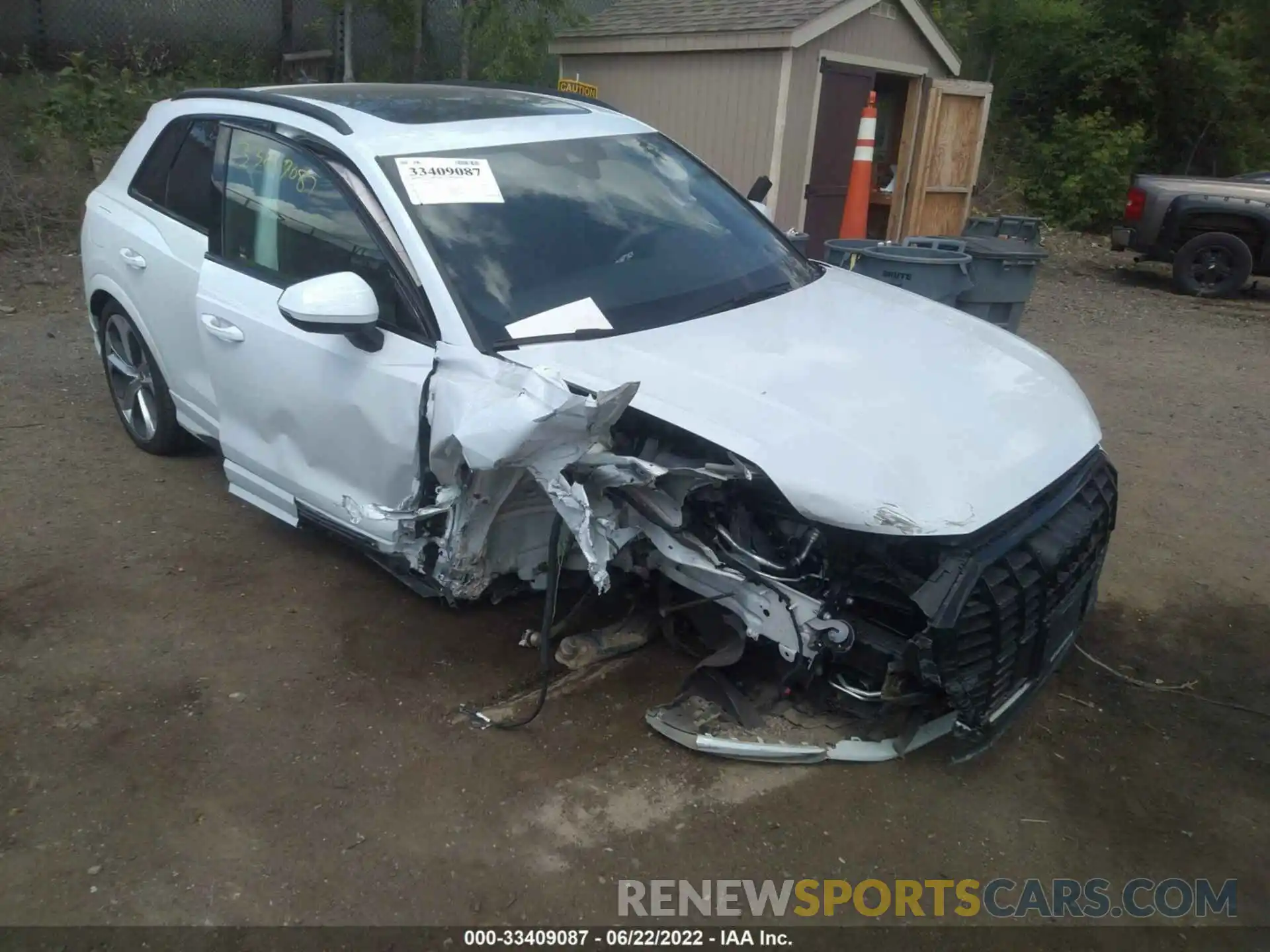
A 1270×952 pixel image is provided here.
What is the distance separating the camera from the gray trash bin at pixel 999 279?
5.89m

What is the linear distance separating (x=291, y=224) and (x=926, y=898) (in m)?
3.08

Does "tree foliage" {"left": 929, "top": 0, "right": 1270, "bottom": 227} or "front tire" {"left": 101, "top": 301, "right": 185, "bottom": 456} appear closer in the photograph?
"front tire" {"left": 101, "top": 301, "right": 185, "bottom": 456}

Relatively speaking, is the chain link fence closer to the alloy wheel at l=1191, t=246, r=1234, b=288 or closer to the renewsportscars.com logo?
the alloy wheel at l=1191, t=246, r=1234, b=288

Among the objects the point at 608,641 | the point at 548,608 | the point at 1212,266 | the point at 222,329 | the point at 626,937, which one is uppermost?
the point at 222,329

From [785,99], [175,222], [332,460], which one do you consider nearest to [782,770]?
[332,460]

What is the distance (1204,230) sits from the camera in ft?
37.0

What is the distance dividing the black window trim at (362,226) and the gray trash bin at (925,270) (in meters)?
2.85

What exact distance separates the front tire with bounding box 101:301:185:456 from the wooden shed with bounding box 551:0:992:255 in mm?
5975

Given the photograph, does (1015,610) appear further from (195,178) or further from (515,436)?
(195,178)

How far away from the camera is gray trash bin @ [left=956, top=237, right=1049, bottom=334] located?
589cm

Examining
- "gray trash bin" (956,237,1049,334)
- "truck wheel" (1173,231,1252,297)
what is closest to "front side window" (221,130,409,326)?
"gray trash bin" (956,237,1049,334)

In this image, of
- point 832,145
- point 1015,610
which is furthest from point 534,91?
point 832,145

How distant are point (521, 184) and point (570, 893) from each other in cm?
234

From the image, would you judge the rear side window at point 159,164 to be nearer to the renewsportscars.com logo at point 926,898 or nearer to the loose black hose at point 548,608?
the loose black hose at point 548,608
